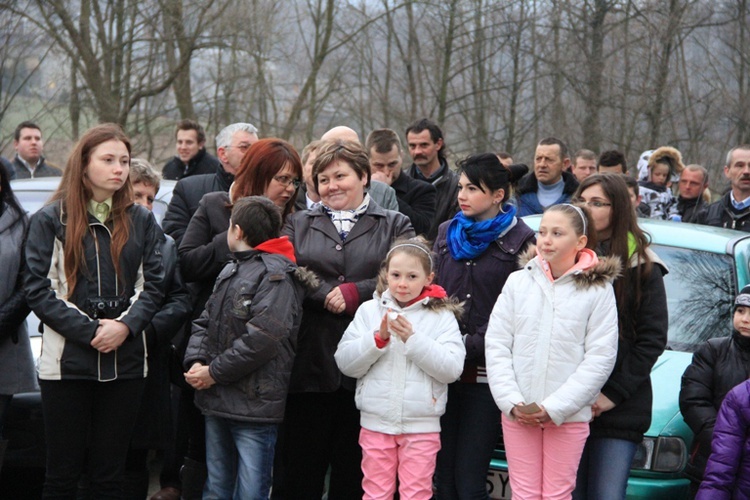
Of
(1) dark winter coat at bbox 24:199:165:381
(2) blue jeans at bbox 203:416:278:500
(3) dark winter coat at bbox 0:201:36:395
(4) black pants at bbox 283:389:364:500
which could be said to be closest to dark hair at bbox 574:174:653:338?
(4) black pants at bbox 283:389:364:500

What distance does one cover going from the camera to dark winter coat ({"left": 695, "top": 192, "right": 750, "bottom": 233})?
8.37 metres

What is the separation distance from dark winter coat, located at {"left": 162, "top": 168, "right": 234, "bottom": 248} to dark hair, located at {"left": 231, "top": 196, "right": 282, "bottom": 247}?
1064mm

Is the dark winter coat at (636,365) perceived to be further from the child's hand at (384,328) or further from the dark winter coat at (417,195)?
the dark winter coat at (417,195)

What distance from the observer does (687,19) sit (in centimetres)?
1569

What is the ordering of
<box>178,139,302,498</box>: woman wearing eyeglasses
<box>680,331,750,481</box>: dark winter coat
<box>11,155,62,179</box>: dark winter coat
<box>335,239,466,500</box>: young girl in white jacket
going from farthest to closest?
<box>11,155,62,179</box>: dark winter coat → <box>178,139,302,498</box>: woman wearing eyeglasses → <box>680,331,750,481</box>: dark winter coat → <box>335,239,466,500</box>: young girl in white jacket

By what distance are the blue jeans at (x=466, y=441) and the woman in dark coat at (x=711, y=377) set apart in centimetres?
99

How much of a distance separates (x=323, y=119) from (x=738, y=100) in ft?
26.4

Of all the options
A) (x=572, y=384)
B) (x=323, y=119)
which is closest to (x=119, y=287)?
(x=572, y=384)

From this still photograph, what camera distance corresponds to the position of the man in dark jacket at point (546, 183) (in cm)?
847

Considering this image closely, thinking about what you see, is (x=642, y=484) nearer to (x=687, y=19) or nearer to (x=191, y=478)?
(x=191, y=478)

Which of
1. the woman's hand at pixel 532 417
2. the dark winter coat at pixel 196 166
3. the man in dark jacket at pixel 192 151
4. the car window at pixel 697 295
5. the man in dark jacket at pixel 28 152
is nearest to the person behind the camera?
the woman's hand at pixel 532 417

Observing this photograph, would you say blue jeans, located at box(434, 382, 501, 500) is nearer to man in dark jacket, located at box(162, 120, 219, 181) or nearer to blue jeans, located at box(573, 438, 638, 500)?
blue jeans, located at box(573, 438, 638, 500)

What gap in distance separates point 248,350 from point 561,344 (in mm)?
1456

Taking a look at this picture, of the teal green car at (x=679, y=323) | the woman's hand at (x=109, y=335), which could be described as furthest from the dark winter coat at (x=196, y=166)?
the woman's hand at (x=109, y=335)
